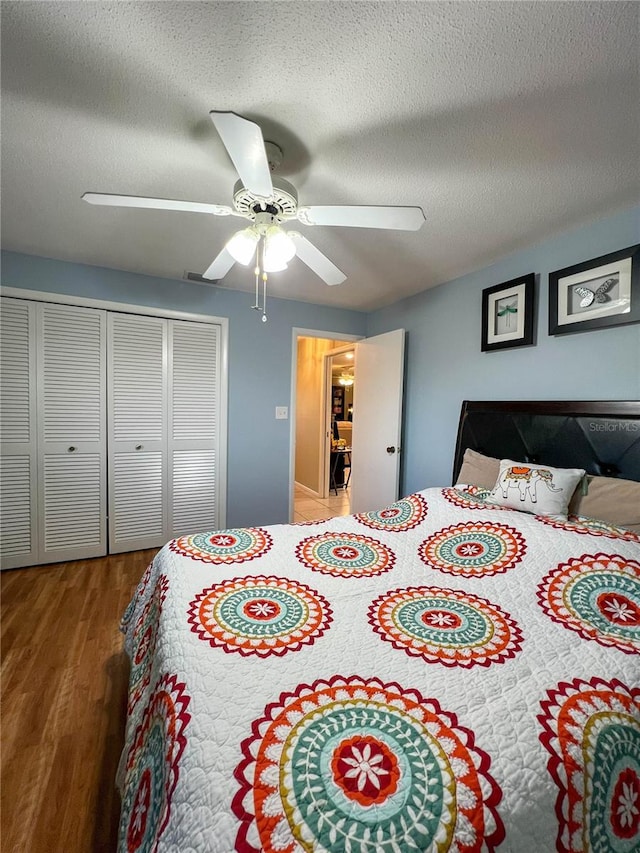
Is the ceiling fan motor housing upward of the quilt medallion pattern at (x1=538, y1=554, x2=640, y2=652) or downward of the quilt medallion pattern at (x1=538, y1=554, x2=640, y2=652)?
upward

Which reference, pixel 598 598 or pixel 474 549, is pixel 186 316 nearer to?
pixel 474 549

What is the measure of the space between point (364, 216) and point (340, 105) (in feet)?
1.13

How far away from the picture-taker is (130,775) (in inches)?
35.9

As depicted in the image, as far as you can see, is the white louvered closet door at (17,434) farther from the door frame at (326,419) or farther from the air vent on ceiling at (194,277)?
the door frame at (326,419)

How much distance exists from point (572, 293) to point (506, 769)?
217 cm

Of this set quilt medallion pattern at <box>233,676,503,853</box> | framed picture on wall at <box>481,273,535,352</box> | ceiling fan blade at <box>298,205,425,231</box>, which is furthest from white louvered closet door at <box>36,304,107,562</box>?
framed picture on wall at <box>481,273,535,352</box>

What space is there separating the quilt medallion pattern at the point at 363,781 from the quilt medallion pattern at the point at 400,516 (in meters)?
1.04

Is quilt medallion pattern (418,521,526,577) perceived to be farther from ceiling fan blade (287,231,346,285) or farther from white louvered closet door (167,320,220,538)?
white louvered closet door (167,320,220,538)

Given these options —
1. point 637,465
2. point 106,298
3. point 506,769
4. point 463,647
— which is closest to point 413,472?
point 637,465

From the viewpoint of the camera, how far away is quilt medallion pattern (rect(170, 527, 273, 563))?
A: 1.50 m

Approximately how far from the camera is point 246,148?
1.05 meters

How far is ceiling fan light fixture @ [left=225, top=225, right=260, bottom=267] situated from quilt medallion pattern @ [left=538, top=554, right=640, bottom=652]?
1749 mm

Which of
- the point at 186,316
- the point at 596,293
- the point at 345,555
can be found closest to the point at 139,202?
the point at 345,555

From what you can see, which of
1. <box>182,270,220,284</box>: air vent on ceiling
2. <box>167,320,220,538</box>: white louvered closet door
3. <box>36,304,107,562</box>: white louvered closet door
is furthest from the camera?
<box>167,320,220,538</box>: white louvered closet door
